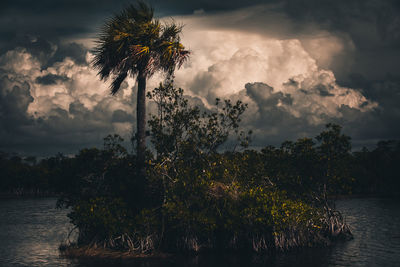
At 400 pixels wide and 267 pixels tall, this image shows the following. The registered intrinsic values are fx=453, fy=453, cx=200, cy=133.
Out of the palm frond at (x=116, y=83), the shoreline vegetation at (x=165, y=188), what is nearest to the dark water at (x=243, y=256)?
the shoreline vegetation at (x=165, y=188)

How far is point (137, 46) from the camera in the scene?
2997 centimetres

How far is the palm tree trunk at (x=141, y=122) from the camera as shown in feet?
100

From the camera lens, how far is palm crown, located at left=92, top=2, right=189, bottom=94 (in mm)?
30266

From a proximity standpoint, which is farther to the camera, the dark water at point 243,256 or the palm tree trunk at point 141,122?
the palm tree trunk at point 141,122

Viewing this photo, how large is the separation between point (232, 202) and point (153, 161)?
19.5 feet

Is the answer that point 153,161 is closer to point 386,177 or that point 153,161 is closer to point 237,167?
point 237,167

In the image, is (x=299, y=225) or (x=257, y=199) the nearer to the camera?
(x=257, y=199)

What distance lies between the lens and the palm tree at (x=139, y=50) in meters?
30.3

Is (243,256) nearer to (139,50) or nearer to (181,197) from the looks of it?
(181,197)

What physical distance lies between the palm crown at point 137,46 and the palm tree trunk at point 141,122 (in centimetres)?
64

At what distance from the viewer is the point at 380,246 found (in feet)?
118

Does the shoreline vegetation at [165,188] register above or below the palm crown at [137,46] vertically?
below

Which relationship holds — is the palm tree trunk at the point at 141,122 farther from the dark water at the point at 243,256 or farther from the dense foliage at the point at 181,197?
the dark water at the point at 243,256

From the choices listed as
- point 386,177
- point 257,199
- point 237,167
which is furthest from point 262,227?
point 386,177
